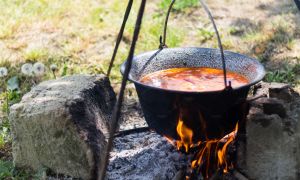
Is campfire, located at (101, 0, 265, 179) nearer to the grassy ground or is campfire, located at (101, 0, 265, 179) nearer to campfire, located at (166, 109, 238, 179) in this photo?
campfire, located at (166, 109, 238, 179)

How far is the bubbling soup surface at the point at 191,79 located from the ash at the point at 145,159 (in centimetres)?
53

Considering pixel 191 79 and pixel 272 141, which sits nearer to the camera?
pixel 272 141

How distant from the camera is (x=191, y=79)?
9.57 feet

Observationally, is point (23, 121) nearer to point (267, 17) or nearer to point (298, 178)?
point (298, 178)

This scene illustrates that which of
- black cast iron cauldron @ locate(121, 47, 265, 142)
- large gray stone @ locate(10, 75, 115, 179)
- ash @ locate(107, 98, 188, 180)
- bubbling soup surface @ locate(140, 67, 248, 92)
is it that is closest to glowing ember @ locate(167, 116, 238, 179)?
ash @ locate(107, 98, 188, 180)

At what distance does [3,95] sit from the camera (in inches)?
171

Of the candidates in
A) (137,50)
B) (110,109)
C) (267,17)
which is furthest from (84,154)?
(267,17)

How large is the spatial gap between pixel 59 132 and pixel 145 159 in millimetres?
616

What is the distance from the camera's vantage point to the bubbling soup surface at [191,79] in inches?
108

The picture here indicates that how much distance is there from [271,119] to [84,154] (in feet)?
3.92

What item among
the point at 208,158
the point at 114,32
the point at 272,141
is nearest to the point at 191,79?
the point at 208,158

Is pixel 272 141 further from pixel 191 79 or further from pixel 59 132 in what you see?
pixel 59 132

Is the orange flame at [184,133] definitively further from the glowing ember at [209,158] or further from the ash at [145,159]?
the ash at [145,159]

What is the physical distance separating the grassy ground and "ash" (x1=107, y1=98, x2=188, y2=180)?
1.31m
